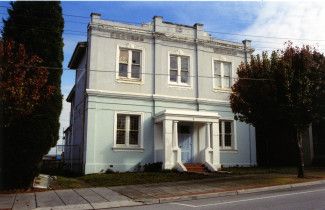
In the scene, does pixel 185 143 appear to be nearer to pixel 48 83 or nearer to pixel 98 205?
pixel 48 83

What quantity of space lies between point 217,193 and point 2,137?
8.79 m

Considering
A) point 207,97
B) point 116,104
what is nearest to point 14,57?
point 116,104

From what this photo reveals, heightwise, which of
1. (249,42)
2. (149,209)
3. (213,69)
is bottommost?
(149,209)

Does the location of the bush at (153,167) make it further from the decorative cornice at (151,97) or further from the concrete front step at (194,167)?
the decorative cornice at (151,97)

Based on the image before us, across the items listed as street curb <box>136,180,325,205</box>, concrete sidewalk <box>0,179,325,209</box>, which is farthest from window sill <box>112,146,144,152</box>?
street curb <box>136,180,325,205</box>

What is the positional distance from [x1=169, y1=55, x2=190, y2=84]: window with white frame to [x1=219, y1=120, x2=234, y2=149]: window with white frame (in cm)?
392

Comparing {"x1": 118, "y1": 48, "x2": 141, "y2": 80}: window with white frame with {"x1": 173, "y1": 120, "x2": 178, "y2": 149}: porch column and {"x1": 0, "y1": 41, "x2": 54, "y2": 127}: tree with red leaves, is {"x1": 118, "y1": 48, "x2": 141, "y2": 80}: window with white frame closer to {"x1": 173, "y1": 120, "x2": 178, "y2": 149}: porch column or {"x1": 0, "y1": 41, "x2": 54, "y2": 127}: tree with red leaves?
{"x1": 173, "y1": 120, "x2": 178, "y2": 149}: porch column

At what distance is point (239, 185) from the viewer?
630 inches

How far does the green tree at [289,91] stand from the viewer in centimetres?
1841

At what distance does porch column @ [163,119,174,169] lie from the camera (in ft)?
71.2

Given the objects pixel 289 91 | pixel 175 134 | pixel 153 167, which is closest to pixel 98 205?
pixel 153 167

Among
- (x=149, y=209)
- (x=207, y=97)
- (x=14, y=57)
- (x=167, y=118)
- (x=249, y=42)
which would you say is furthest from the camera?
(x=249, y=42)

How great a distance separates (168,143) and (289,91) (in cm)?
742

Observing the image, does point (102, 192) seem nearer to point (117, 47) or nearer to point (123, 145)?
point (123, 145)
